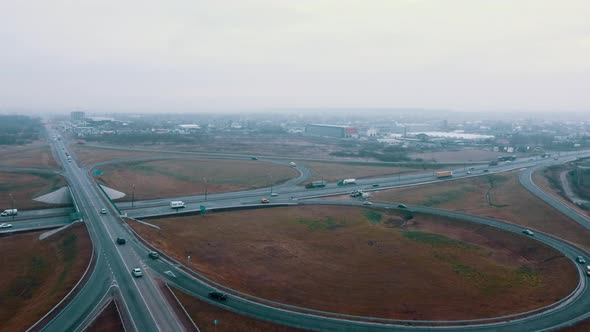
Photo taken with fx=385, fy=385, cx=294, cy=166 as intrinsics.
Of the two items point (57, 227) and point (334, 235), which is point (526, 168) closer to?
point (334, 235)

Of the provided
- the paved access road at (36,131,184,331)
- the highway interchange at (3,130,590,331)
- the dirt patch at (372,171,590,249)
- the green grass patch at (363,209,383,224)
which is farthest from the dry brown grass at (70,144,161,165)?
the dirt patch at (372,171,590,249)

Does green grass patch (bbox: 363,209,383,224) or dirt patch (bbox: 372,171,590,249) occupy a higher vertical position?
dirt patch (bbox: 372,171,590,249)

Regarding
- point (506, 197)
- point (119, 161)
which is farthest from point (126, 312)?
point (119, 161)

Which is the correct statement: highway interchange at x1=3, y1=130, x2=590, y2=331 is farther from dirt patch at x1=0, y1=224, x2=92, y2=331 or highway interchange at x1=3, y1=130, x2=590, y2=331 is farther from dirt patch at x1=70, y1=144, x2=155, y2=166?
dirt patch at x1=70, y1=144, x2=155, y2=166

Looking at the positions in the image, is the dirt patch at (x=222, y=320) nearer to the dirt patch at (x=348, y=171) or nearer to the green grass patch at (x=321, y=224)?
the green grass patch at (x=321, y=224)

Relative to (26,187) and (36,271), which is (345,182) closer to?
(36,271)

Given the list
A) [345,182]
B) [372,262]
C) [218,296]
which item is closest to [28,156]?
[345,182]

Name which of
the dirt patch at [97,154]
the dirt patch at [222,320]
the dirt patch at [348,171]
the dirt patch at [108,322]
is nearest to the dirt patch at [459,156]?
the dirt patch at [348,171]
